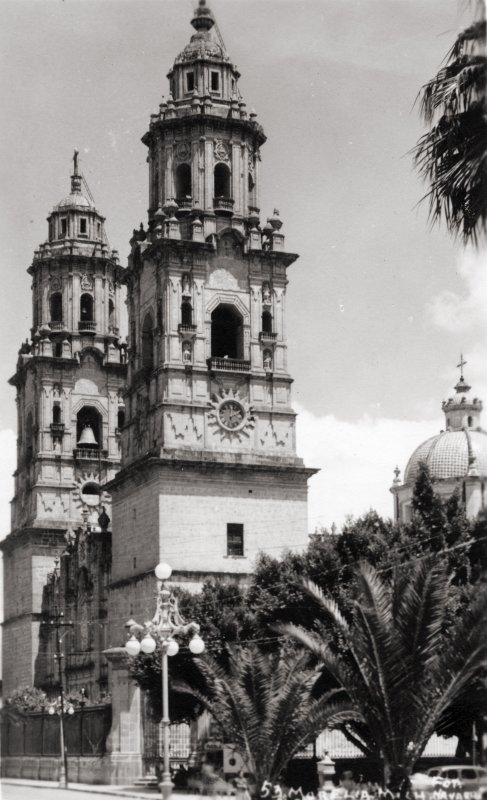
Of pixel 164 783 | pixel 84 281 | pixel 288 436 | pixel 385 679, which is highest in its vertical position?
pixel 84 281

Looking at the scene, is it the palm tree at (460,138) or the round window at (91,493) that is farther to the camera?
the round window at (91,493)

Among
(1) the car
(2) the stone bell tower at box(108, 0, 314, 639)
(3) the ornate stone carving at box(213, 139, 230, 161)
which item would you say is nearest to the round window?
(2) the stone bell tower at box(108, 0, 314, 639)

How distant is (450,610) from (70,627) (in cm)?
4199

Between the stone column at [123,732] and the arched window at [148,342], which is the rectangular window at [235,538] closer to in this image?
the arched window at [148,342]

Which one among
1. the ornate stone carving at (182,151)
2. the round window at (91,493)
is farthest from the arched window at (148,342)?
the round window at (91,493)

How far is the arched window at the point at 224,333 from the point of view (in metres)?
65.8

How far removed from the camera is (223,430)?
6316cm

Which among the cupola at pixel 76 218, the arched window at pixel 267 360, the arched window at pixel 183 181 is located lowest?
the arched window at pixel 267 360

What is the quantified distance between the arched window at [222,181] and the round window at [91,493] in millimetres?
27778

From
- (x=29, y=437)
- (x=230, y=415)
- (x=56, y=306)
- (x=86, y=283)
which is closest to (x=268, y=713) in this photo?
(x=230, y=415)

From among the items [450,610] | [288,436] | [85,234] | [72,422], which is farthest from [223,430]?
[85,234]

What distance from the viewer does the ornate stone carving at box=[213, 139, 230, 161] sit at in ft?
218

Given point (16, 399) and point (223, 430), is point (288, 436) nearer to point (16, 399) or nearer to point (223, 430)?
point (223, 430)

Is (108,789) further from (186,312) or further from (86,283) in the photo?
(86,283)
